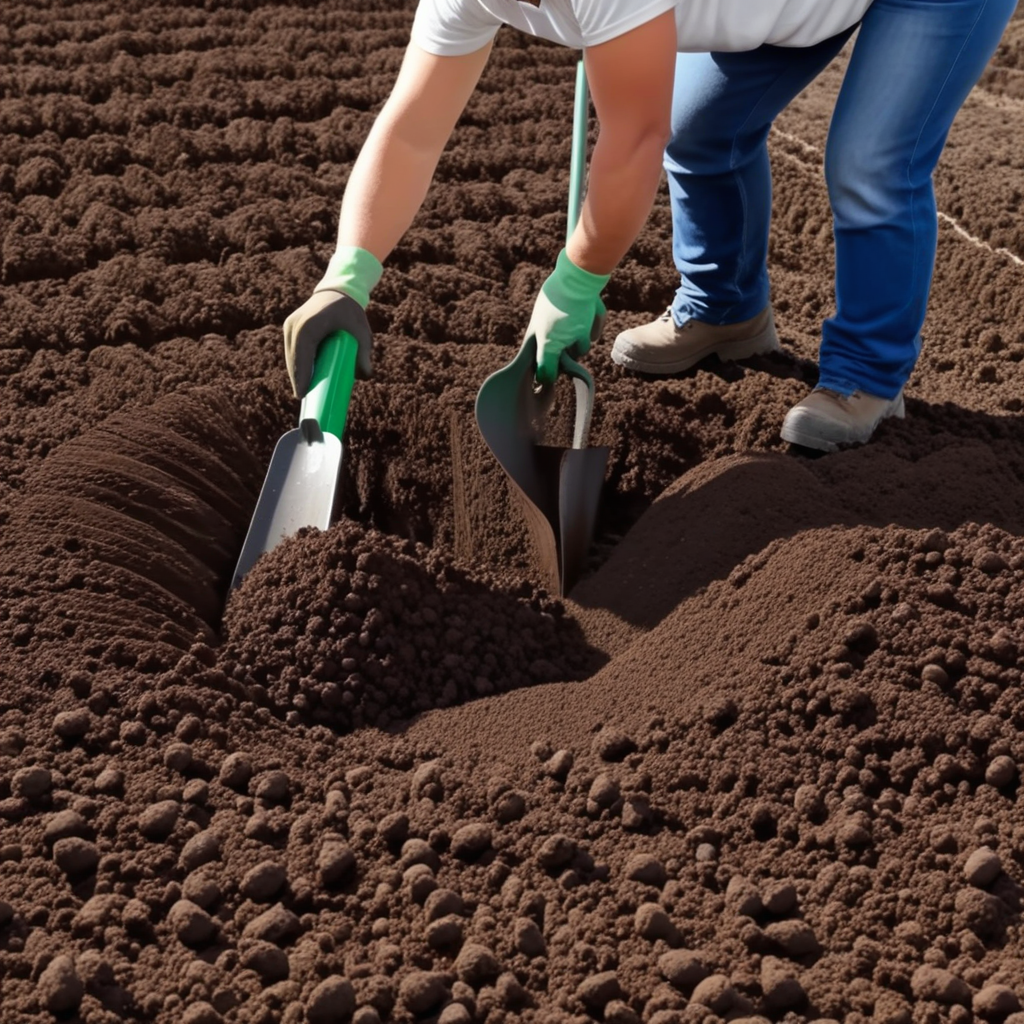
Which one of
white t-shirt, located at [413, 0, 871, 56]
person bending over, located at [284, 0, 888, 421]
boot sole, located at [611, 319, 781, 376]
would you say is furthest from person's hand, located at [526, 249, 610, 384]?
boot sole, located at [611, 319, 781, 376]

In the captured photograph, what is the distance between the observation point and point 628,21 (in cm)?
206

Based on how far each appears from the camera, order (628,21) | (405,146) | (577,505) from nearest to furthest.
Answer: (628,21) < (405,146) < (577,505)

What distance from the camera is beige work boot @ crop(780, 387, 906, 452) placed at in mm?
2883

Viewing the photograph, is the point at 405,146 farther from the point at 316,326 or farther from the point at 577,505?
the point at 577,505

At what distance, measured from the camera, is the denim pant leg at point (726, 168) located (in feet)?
9.40

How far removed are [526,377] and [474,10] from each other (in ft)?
2.49

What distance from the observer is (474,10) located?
90.4 inches

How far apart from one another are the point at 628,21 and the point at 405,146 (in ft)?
1.97

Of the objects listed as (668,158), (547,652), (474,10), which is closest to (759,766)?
(547,652)

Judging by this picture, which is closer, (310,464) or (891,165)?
(310,464)

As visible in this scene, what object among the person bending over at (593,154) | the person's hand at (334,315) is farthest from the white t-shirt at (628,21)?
the person's hand at (334,315)

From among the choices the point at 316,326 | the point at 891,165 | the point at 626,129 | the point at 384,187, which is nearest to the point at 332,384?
the point at 316,326

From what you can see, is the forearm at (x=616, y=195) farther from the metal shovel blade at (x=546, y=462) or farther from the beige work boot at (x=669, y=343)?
the beige work boot at (x=669, y=343)

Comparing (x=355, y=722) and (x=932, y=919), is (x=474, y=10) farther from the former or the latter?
(x=932, y=919)
